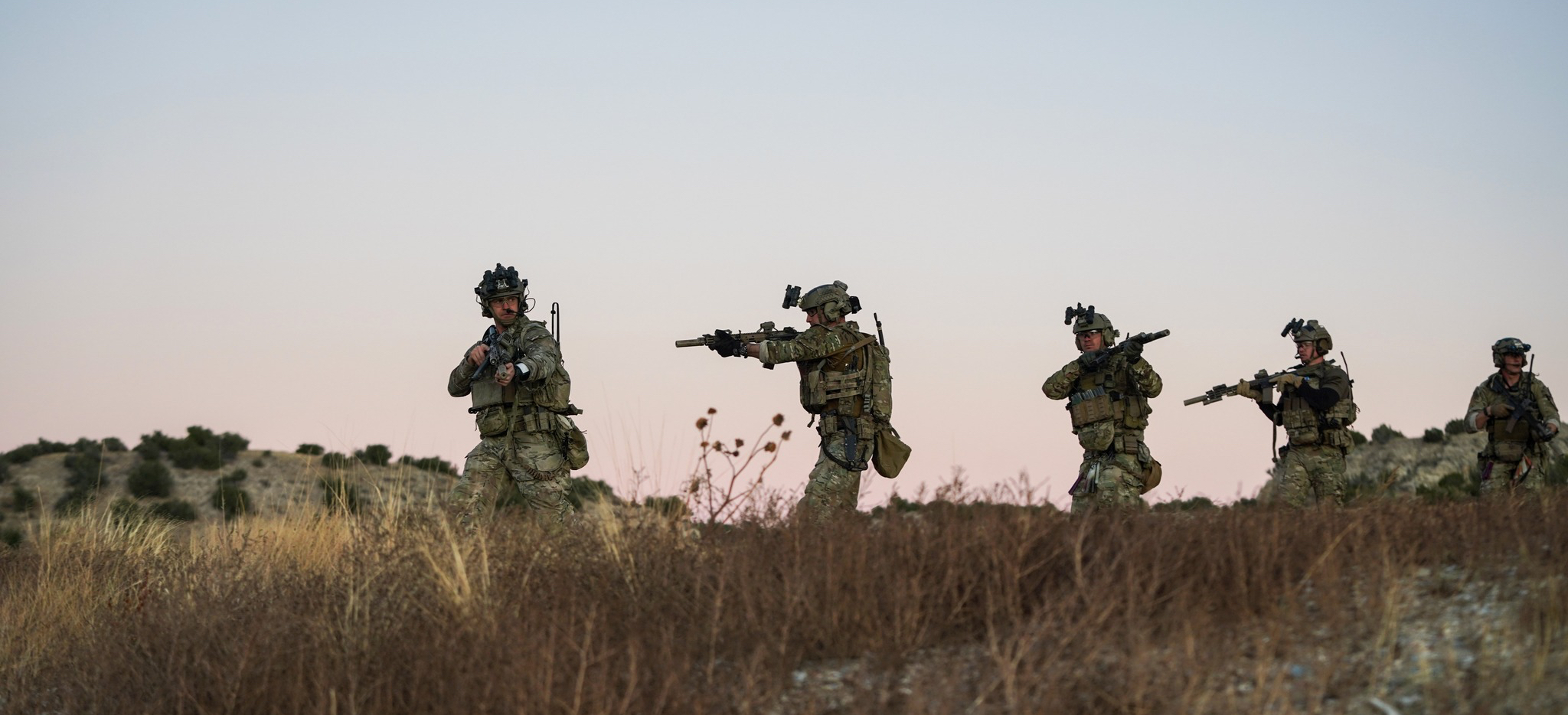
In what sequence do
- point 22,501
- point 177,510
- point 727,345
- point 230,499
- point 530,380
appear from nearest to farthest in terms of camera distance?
point 530,380 < point 727,345 < point 177,510 < point 22,501 < point 230,499

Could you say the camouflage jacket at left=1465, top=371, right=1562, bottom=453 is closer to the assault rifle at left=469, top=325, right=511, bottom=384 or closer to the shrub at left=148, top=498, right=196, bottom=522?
the assault rifle at left=469, top=325, right=511, bottom=384

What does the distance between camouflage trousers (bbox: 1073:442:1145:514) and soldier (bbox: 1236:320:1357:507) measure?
6.17ft

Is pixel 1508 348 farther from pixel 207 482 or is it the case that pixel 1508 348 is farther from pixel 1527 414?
pixel 207 482

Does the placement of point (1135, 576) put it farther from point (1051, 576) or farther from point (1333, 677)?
point (1333, 677)

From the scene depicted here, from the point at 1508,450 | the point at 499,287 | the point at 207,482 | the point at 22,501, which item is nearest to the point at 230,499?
the point at 207,482

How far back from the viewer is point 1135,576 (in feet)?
19.5

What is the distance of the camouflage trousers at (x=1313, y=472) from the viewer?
42.6 feet

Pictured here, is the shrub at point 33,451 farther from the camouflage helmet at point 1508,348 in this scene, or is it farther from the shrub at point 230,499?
the camouflage helmet at point 1508,348

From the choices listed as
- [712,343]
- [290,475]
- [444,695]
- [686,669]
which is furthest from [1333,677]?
[290,475]

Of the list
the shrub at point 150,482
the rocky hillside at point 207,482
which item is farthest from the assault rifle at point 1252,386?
the shrub at point 150,482

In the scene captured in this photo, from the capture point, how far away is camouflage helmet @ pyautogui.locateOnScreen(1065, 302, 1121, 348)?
12.4 m

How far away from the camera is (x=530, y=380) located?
10.4m

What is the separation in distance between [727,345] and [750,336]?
0.66ft

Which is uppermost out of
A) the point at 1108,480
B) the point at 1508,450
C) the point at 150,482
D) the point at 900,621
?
the point at 150,482
